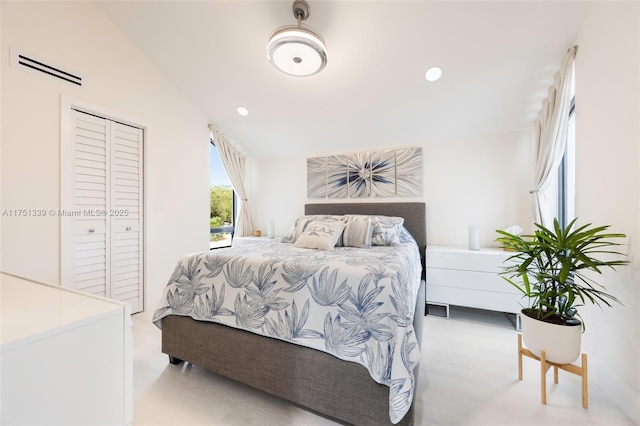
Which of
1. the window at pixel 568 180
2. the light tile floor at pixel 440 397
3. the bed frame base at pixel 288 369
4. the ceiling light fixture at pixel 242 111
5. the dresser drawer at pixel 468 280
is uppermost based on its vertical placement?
the ceiling light fixture at pixel 242 111

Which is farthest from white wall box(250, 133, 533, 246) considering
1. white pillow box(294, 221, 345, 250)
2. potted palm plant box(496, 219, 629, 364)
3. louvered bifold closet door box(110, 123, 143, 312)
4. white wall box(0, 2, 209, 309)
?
louvered bifold closet door box(110, 123, 143, 312)

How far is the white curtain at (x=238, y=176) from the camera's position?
4.00 meters

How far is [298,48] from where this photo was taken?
194cm

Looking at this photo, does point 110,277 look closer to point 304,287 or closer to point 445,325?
point 304,287

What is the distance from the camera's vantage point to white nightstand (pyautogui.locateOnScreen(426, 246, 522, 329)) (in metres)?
2.57

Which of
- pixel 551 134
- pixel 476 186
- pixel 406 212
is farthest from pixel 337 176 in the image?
pixel 551 134

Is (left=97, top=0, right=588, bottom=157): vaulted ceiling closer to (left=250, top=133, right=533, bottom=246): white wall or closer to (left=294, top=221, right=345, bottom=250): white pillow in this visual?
(left=250, top=133, right=533, bottom=246): white wall

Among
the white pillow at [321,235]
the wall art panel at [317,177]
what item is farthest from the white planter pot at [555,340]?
the wall art panel at [317,177]

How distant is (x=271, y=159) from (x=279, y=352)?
132 inches

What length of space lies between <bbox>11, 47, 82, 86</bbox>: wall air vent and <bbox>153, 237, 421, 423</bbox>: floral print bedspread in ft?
6.39

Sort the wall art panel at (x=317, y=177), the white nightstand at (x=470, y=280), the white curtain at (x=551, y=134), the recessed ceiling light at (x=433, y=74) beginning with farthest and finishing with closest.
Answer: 1. the wall art panel at (x=317, y=177)
2. the white nightstand at (x=470, y=280)
3. the recessed ceiling light at (x=433, y=74)
4. the white curtain at (x=551, y=134)

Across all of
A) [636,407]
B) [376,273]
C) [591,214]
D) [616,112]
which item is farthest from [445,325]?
[616,112]

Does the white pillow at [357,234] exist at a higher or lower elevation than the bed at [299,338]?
higher

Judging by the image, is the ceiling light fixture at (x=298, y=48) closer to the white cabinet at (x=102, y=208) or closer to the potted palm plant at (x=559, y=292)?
the potted palm plant at (x=559, y=292)
